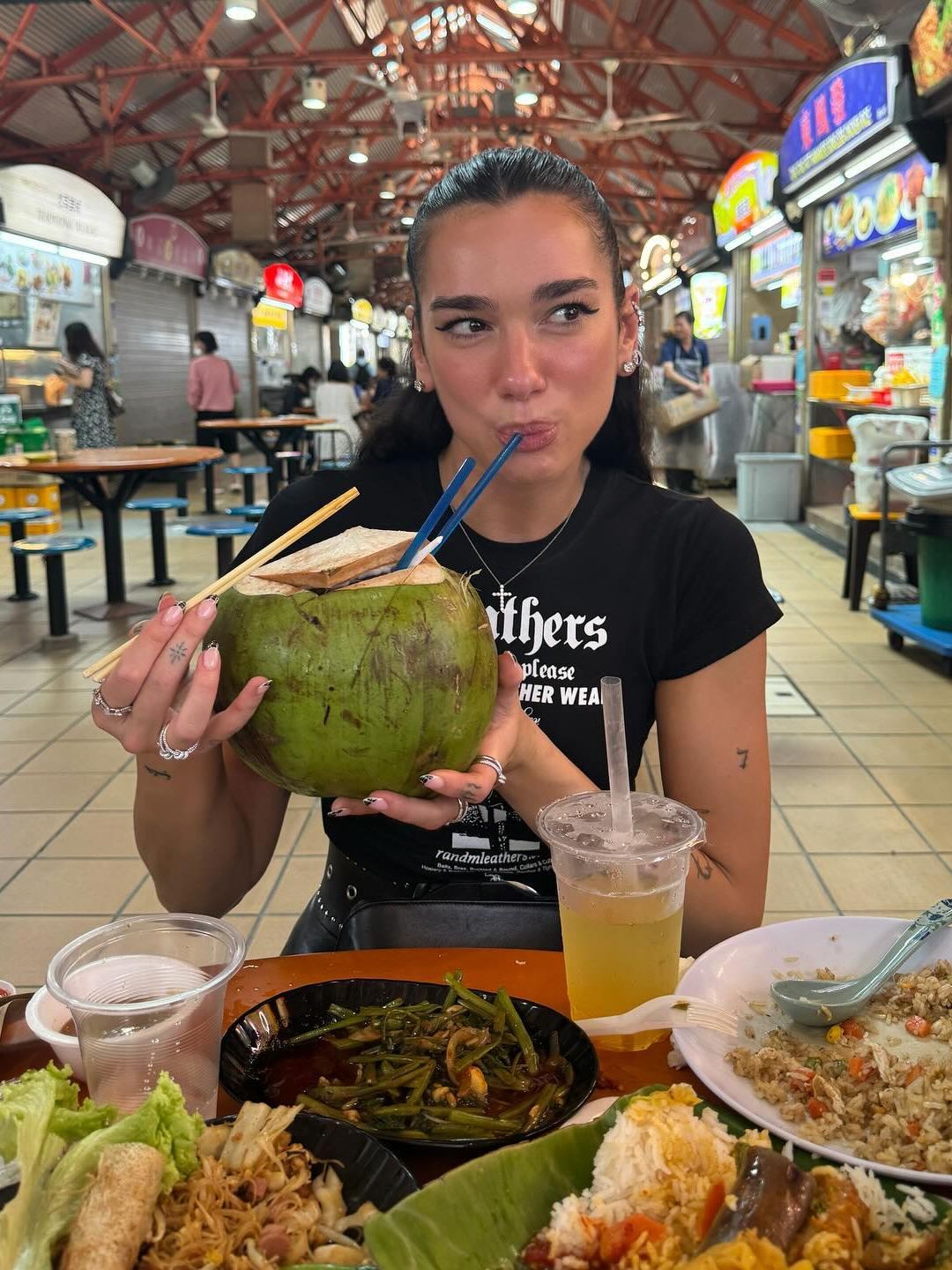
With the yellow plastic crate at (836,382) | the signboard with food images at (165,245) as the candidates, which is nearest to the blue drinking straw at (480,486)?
the yellow plastic crate at (836,382)

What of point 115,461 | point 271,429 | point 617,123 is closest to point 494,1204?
point 115,461

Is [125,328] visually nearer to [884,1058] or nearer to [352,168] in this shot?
[352,168]

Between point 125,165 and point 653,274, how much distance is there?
27.5 ft

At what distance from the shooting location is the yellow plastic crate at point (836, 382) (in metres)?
8.58

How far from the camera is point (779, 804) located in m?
3.60

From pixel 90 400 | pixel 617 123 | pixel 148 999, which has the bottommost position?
pixel 148 999

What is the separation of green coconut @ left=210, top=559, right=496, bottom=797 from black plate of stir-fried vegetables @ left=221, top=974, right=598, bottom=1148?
20cm

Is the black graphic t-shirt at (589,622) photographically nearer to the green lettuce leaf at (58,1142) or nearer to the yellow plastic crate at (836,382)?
the green lettuce leaf at (58,1142)

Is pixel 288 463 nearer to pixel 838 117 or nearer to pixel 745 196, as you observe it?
pixel 745 196

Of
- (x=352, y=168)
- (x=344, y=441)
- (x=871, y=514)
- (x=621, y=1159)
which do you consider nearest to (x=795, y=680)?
(x=871, y=514)

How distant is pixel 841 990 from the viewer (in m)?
0.99

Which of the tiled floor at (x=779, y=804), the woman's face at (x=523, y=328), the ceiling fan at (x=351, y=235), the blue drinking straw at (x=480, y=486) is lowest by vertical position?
the tiled floor at (x=779, y=804)

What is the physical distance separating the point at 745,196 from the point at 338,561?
461 inches

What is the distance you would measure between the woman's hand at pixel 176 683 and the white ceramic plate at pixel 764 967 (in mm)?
470
